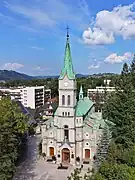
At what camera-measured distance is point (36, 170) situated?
41.5m

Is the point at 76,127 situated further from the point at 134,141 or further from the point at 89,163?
the point at 134,141

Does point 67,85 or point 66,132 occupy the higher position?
point 67,85

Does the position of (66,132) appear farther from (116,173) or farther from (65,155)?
(116,173)

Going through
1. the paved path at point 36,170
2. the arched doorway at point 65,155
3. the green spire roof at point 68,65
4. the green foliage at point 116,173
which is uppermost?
the green spire roof at point 68,65

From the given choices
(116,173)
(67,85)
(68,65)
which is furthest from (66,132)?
(116,173)

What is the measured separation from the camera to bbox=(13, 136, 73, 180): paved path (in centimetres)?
3862

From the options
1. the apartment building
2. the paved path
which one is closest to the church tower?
the paved path

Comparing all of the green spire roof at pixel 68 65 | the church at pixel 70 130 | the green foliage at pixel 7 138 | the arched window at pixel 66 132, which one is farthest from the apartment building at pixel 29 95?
the green foliage at pixel 7 138

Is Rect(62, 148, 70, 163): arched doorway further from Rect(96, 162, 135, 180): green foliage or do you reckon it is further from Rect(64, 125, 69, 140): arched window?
Rect(96, 162, 135, 180): green foliage

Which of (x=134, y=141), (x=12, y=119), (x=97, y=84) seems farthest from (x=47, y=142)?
(x=97, y=84)

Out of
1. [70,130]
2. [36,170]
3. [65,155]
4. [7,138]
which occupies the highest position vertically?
[7,138]

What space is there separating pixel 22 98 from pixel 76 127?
197 ft

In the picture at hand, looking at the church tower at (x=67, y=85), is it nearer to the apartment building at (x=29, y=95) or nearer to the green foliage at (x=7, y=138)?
the green foliage at (x=7, y=138)

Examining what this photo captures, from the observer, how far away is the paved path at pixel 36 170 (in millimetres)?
38625
